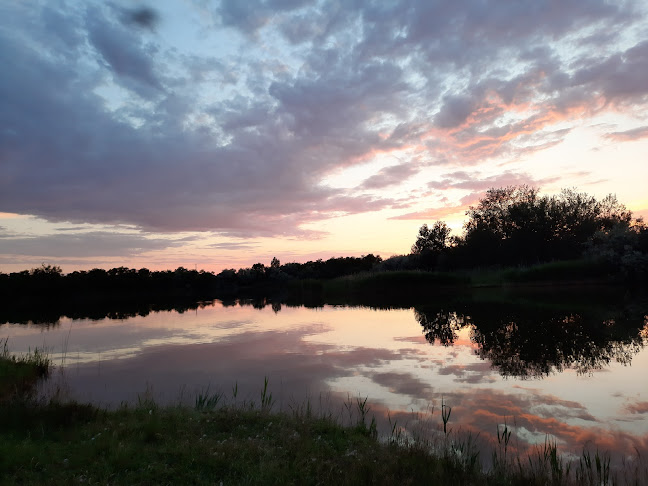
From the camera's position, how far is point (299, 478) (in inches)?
205

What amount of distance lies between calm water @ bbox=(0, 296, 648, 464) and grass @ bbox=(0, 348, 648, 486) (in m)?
1.10

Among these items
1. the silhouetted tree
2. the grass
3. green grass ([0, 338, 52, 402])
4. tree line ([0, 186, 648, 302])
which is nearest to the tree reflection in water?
the grass

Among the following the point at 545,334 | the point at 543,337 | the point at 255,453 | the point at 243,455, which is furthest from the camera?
the point at 545,334

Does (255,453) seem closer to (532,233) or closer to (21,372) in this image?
(21,372)

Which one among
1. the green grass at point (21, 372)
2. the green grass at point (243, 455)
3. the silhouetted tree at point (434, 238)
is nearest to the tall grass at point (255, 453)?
the green grass at point (243, 455)

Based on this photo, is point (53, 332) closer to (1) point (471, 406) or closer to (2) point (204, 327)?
(2) point (204, 327)

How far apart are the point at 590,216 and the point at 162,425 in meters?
70.4

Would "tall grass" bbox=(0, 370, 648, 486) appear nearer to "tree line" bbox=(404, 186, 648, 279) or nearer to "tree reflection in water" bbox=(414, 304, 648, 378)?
"tree reflection in water" bbox=(414, 304, 648, 378)

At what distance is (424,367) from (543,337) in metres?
6.09

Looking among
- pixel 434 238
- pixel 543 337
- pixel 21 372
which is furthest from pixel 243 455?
pixel 434 238

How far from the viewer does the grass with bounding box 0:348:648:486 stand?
17.0 ft

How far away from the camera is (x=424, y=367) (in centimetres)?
1241

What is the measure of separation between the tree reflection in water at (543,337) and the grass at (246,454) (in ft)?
18.2

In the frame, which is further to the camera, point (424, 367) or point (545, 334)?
point (545, 334)
